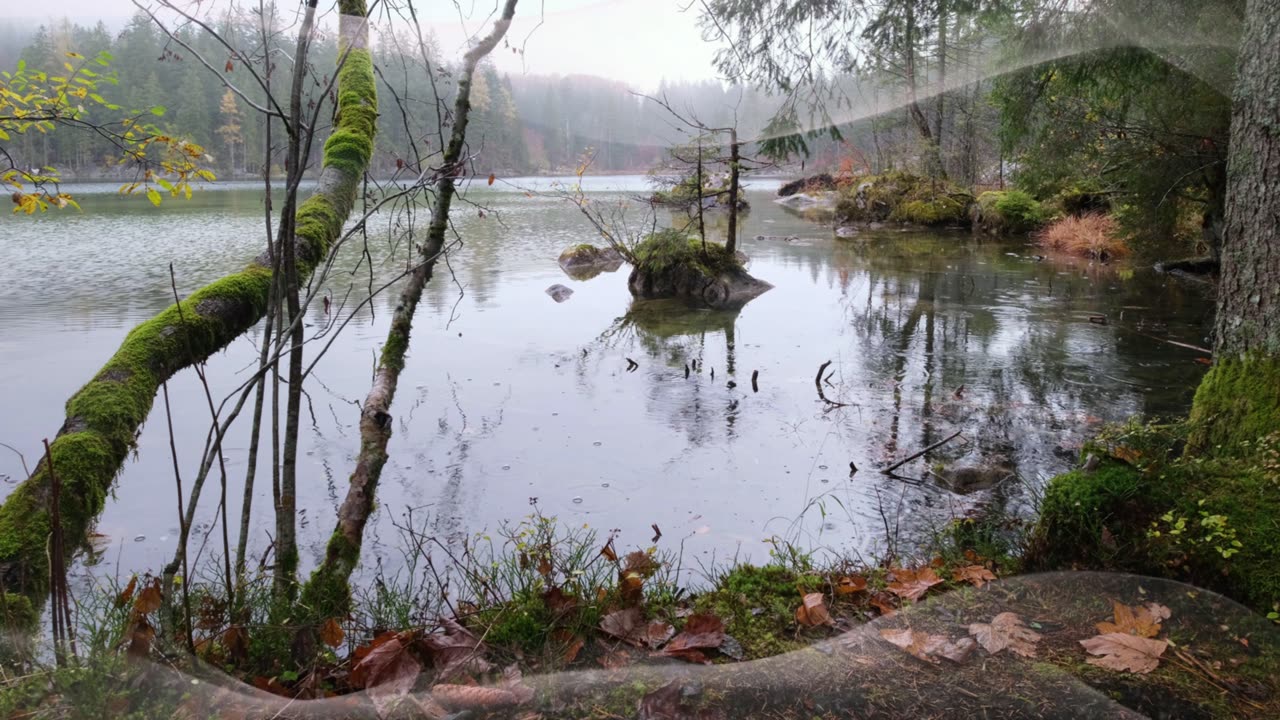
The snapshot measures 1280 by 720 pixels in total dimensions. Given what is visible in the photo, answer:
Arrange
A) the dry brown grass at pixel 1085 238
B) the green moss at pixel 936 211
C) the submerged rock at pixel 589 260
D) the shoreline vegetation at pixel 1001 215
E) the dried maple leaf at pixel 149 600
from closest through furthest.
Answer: the dried maple leaf at pixel 149 600, the shoreline vegetation at pixel 1001 215, the submerged rock at pixel 589 260, the dry brown grass at pixel 1085 238, the green moss at pixel 936 211

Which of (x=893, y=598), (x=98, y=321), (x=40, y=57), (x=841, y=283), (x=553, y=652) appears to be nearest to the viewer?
(x=553, y=652)

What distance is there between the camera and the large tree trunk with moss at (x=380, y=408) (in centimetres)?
301

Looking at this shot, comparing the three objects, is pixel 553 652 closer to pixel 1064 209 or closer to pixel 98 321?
pixel 98 321

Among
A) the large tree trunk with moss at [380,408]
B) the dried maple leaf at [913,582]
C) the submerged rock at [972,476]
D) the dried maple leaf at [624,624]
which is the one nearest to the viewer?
the dried maple leaf at [624,624]

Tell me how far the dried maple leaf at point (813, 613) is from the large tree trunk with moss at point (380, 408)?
1589 mm

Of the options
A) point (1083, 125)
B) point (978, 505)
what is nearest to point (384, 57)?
point (978, 505)

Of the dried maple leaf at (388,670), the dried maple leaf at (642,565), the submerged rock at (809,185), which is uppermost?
the submerged rock at (809,185)

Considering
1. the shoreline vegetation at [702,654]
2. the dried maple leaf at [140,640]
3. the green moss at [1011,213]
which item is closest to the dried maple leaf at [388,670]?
the shoreline vegetation at [702,654]

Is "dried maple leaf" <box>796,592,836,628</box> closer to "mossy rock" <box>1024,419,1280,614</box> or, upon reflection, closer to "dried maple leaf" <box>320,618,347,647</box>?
"mossy rock" <box>1024,419,1280,614</box>

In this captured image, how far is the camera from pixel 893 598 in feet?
9.07

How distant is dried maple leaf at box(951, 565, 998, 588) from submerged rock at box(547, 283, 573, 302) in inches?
384

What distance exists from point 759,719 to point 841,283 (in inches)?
482

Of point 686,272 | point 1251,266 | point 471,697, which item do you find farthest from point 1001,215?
point 471,697

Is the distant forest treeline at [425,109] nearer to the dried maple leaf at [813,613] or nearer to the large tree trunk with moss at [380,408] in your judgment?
the large tree trunk with moss at [380,408]
